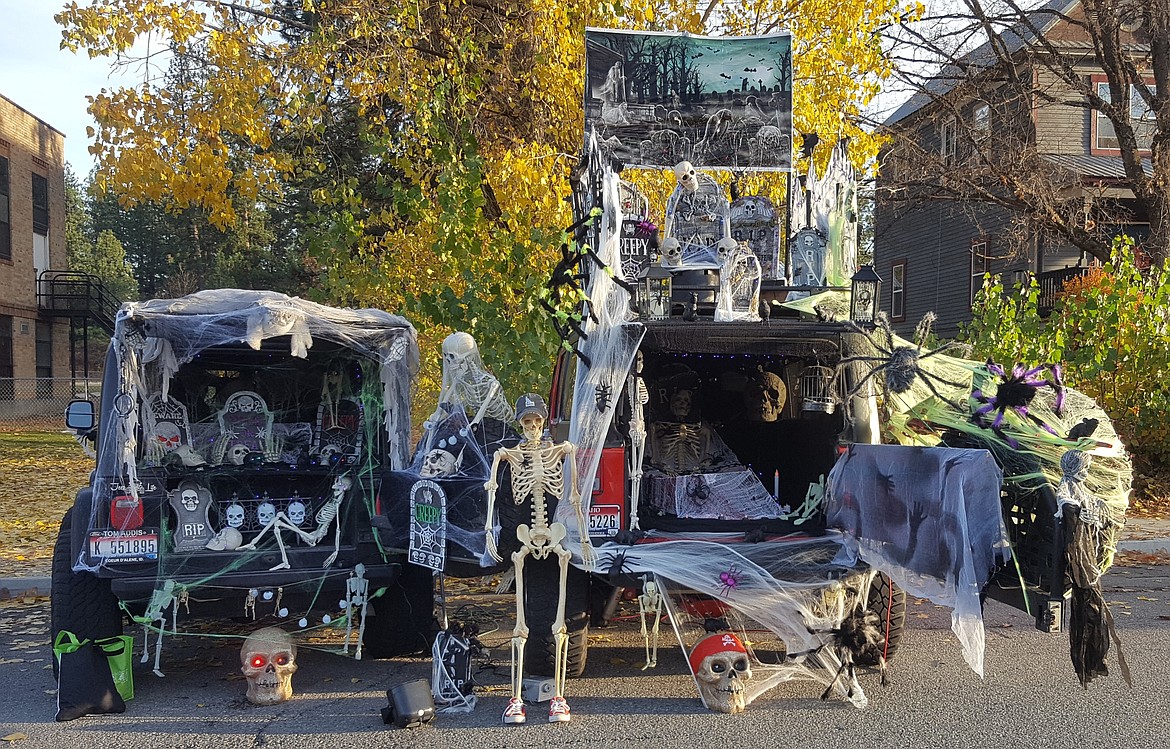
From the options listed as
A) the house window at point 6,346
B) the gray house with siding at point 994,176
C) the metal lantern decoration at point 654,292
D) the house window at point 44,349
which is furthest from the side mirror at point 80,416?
the house window at point 44,349

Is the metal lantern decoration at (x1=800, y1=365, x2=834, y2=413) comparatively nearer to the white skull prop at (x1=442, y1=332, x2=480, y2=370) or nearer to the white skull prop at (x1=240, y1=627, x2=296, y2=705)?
the white skull prop at (x1=442, y1=332, x2=480, y2=370)

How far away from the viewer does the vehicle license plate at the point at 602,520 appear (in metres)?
5.21

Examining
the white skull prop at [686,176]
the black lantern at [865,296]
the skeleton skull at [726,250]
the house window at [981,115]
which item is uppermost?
the house window at [981,115]

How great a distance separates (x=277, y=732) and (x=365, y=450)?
2.02 meters

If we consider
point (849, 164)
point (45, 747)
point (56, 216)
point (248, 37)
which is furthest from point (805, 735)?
point (56, 216)

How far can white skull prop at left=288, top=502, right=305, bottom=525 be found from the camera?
6.00 m

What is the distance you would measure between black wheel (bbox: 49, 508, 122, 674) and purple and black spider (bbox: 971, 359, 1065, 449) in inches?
187

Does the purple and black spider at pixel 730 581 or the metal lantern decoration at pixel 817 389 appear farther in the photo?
the metal lantern decoration at pixel 817 389

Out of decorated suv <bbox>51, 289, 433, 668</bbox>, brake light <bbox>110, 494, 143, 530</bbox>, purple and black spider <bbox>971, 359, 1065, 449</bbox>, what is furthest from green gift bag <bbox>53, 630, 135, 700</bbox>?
purple and black spider <bbox>971, 359, 1065, 449</bbox>

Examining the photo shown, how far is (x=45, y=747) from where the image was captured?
4.66 m

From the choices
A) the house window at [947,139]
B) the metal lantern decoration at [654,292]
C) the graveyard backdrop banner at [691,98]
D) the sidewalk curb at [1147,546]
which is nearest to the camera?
the metal lantern decoration at [654,292]

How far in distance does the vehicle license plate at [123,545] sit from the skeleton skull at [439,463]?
155cm

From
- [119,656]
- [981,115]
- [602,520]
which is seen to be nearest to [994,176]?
[981,115]

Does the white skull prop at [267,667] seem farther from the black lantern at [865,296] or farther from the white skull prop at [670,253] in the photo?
the black lantern at [865,296]
